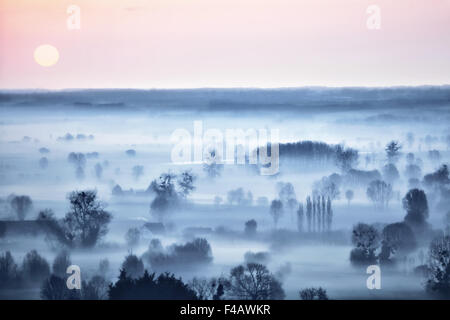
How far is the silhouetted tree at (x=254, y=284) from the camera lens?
5.59 meters

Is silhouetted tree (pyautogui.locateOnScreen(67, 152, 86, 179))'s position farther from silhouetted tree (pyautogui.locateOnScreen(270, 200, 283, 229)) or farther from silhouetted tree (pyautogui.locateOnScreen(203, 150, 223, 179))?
silhouetted tree (pyautogui.locateOnScreen(270, 200, 283, 229))

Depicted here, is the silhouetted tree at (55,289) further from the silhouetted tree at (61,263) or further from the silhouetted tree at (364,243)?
the silhouetted tree at (364,243)

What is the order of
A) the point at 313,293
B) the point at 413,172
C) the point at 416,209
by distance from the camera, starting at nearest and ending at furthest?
1. the point at 313,293
2. the point at 416,209
3. the point at 413,172

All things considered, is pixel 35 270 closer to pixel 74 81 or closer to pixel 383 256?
pixel 74 81

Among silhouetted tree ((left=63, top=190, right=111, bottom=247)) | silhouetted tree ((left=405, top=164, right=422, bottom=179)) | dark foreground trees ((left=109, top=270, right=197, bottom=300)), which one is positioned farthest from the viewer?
silhouetted tree ((left=405, top=164, right=422, bottom=179))

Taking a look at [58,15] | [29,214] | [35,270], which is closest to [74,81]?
[58,15]

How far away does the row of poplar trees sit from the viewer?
572cm

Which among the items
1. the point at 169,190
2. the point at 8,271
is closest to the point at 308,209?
the point at 169,190

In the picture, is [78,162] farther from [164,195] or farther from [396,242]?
[396,242]

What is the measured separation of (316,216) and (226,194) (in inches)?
25.6

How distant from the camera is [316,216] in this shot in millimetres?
5742

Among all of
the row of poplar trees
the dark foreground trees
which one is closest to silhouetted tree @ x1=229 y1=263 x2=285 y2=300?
the dark foreground trees

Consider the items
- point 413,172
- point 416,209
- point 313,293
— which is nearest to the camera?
point 313,293

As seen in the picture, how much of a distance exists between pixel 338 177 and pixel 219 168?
2.76 feet
